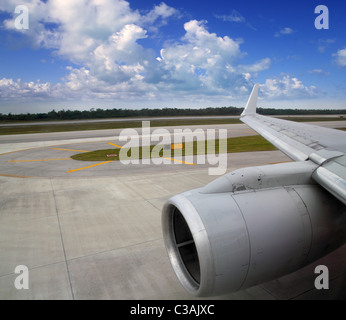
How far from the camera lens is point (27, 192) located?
35.1 ft

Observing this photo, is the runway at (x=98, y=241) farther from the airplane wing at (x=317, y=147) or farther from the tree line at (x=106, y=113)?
the tree line at (x=106, y=113)

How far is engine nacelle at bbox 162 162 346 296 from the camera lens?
9.61 feet

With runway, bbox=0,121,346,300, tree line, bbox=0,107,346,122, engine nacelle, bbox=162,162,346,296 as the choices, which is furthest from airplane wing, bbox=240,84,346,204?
tree line, bbox=0,107,346,122

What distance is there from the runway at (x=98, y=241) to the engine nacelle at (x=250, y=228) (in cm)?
159

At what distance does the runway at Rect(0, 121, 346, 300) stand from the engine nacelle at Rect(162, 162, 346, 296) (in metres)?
1.59

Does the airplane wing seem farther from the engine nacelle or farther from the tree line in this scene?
the tree line

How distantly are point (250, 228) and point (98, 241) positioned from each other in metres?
4.71

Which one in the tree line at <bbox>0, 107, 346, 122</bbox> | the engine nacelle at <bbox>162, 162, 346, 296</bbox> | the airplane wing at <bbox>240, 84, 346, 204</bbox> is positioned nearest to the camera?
the engine nacelle at <bbox>162, 162, 346, 296</bbox>

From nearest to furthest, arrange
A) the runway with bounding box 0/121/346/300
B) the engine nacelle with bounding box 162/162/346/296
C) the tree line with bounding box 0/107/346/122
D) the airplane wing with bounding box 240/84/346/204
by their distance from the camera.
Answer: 1. the engine nacelle with bounding box 162/162/346/296
2. the airplane wing with bounding box 240/84/346/204
3. the runway with bounding box 0/121/346/300
4. the tree line with bounding box 0/107/346/122

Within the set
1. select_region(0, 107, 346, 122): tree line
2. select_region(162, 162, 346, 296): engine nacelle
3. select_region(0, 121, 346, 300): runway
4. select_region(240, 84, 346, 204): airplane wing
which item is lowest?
select_region(0, 121, 346, 300): runway

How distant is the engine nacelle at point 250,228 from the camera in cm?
293

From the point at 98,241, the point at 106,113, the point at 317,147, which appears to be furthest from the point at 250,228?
the point at 106,113

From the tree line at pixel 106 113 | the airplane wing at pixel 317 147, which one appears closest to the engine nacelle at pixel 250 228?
the airplane wing at pixel 317 147
